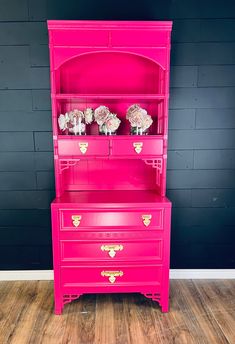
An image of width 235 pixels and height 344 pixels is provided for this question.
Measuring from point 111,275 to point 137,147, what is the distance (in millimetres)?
963

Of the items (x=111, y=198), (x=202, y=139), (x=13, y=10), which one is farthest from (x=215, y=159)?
(x=13, y=10)

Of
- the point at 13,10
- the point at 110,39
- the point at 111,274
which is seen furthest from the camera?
the point at 13,10

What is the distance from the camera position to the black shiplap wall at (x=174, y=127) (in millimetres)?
2242

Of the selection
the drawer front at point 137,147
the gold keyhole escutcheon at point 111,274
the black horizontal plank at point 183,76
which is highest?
the black horizontal plank at point 183,76

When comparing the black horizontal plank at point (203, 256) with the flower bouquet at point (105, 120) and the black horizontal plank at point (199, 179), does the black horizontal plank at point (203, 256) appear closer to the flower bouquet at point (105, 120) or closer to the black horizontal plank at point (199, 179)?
the black horizontal plank at point (199, 179)

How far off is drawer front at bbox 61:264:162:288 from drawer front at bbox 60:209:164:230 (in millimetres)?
312

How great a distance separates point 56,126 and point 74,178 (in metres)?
0.56

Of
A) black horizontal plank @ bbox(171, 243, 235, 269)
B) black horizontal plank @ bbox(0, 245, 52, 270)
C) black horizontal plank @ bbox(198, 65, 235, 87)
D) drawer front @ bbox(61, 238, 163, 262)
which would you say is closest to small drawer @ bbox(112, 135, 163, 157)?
drawer front @ bbox(61, 238, 163, 262)

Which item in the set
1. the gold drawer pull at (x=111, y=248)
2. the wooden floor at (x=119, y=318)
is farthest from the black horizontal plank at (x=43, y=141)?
the wooden floor at (x=119, y=318)

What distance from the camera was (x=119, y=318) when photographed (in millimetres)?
1997

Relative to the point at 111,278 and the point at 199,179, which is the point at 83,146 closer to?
the point at 111,278

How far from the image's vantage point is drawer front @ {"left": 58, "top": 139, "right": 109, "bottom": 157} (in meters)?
2.00

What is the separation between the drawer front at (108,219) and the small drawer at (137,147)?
43 centimetres

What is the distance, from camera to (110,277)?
2.03 metres
